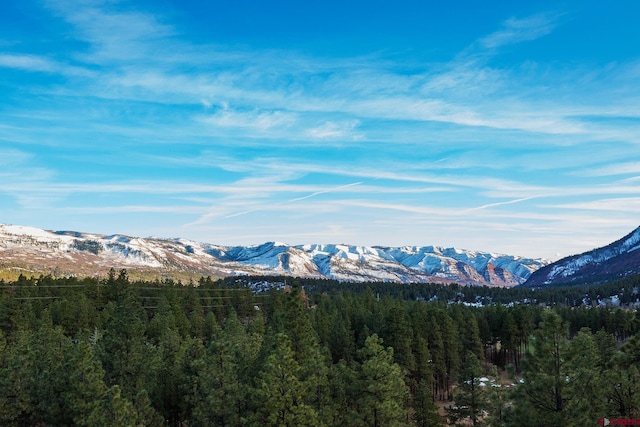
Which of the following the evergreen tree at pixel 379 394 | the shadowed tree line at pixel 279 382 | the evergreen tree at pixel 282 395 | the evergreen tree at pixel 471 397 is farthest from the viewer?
the evergreen tree at pixel 471 397

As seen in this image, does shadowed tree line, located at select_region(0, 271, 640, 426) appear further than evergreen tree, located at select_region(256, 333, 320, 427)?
No

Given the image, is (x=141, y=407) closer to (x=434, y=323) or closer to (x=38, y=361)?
(x=38, y=361)

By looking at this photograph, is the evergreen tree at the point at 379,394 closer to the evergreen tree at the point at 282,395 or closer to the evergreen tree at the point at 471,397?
the evergreen tree at the point at 282,395

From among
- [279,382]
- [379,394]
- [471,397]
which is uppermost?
[279,382]

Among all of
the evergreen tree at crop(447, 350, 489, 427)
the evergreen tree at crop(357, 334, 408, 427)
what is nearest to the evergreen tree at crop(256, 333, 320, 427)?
the evergreen tree at crop(357, 334, 408, 427)

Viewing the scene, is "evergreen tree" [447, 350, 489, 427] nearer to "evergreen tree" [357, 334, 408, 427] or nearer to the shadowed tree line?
the shadowed tree line

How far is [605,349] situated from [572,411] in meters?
51.8

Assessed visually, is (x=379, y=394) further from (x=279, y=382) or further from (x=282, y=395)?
(x=279, y=382)

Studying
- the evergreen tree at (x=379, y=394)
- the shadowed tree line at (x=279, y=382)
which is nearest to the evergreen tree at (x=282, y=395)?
the shadowed tree line at (x=279, y=382)

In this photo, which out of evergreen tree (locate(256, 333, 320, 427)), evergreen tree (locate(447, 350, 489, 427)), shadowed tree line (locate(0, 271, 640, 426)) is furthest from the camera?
evergreen tree (locate(447, 350, 489, 427))

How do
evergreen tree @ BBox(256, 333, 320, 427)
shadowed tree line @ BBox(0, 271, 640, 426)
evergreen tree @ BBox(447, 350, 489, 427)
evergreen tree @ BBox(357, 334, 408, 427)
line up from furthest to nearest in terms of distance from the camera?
1. evergreen tree @ BBox(447, 350, 489, 427)
2. evergreen tree @ BBox(357, 334, 408, 427)
3. evergreen tree @ BBox(256, 333, 320, 427)
4. shadowed tree line @ BBox(0, 271, 640, 426)

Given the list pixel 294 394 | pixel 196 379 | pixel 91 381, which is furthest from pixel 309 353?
pixel 91 381

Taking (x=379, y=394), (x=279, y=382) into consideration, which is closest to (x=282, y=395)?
(x=279, y=382)

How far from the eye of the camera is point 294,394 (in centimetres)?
3597
